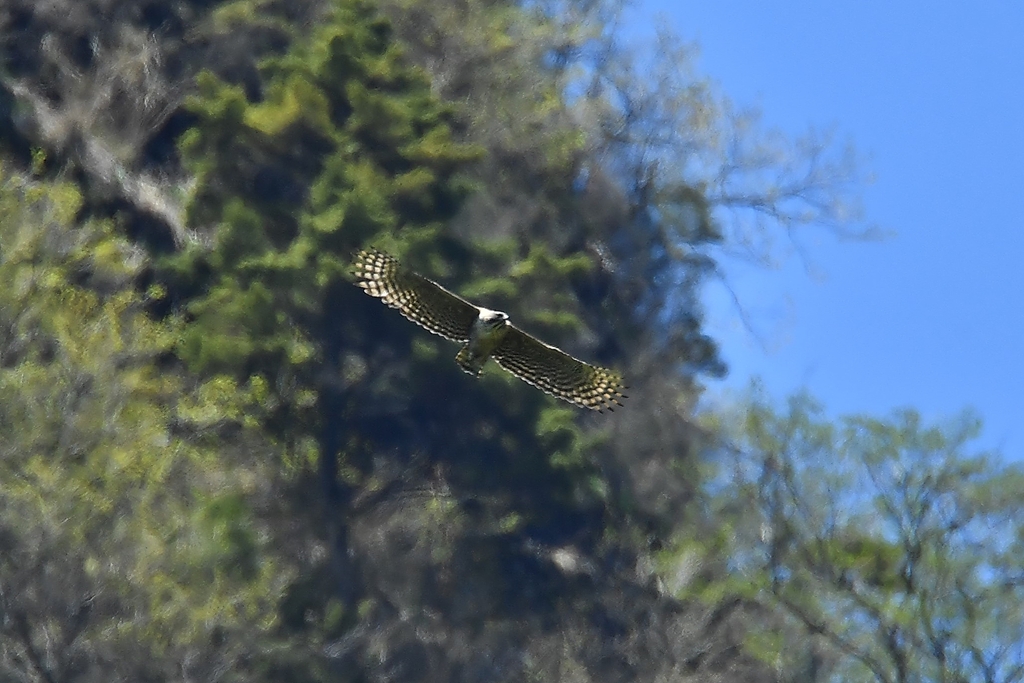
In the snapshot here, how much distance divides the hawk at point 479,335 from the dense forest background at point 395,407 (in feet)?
17.9

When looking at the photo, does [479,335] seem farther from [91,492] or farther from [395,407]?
[395,407]

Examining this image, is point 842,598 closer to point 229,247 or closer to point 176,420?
point 176,420

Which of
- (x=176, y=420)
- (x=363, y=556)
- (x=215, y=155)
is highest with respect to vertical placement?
(x=215, y=155)

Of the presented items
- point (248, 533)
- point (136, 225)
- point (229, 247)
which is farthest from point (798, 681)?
point (136, 225)

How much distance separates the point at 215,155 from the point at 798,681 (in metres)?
11.6

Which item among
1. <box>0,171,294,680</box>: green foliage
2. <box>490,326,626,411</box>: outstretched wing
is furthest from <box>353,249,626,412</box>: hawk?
<box>0,171,294,680</box>: green foliage

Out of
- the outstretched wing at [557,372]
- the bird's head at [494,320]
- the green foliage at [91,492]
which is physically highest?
the bird's head at [494,320]

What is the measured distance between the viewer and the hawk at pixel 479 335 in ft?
44.7

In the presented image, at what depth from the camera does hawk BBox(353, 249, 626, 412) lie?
13.6m

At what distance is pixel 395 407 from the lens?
1129 inches

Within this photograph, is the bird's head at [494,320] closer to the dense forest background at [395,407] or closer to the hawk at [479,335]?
the hawk at [479,335]

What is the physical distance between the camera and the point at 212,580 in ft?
65.8

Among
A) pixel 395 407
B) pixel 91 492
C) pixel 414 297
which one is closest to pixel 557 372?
pixel 414 297

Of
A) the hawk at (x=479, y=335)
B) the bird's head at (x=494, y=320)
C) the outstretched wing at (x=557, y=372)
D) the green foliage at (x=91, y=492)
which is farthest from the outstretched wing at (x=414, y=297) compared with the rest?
the green foliage at (x=91, y=492)
